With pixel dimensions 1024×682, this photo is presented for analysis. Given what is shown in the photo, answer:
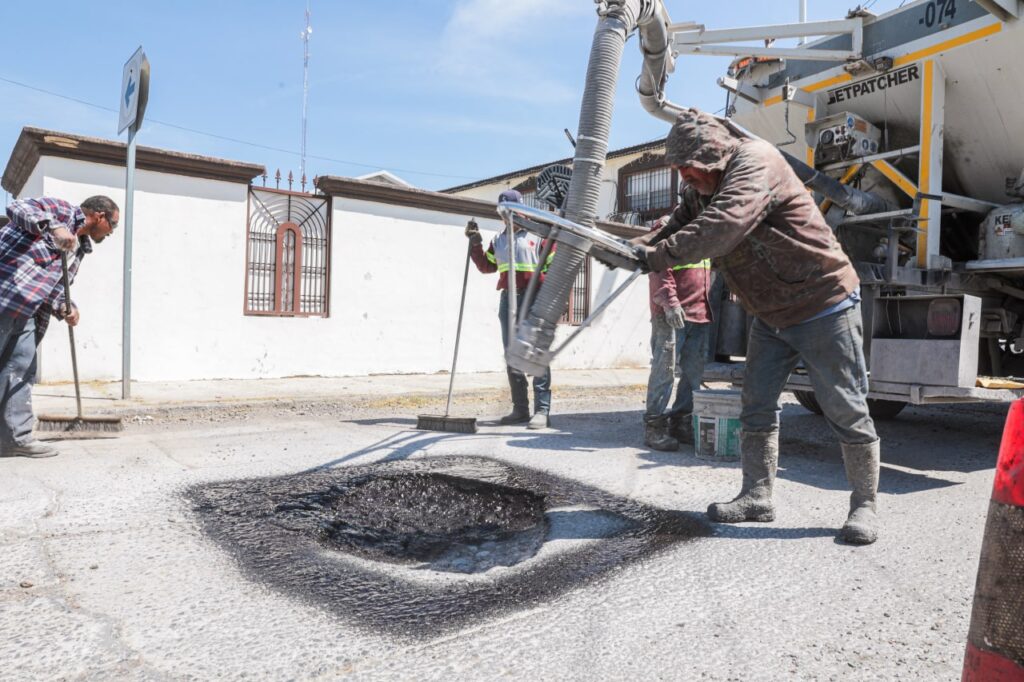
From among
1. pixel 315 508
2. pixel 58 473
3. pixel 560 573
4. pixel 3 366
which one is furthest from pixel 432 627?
pixel 3 366

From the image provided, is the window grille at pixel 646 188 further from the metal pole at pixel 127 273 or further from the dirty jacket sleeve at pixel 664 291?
the dirty jacket sleeve at pixel 664 291

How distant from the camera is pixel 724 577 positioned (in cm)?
247

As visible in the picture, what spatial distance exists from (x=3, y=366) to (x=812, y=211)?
451 cm

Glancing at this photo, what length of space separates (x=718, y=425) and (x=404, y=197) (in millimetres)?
6472

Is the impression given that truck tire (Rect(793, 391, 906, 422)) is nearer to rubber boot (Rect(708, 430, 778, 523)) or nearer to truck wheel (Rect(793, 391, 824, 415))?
truck wheel (Rect(793, 391, 824, 415))

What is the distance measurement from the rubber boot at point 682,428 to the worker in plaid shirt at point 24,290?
4.06m

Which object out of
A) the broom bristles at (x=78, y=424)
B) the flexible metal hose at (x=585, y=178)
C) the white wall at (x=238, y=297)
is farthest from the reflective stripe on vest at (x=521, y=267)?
the white wall at (x=238, y=297)

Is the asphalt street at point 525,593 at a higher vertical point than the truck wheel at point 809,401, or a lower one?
lower

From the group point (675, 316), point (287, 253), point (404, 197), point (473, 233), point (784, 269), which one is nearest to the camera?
point (784, 269)

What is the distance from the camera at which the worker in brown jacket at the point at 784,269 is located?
2.78 m

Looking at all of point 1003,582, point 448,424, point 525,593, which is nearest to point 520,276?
point 448,424

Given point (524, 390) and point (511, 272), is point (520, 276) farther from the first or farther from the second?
point (511, 272)

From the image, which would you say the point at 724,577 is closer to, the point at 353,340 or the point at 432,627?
the point at 432,627

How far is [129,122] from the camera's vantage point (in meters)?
6.36
